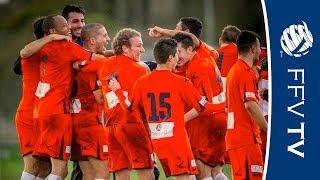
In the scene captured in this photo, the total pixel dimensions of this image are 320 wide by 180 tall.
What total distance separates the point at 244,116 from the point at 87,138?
1.57 metres

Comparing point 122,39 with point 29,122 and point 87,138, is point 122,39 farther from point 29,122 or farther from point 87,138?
point 29,122

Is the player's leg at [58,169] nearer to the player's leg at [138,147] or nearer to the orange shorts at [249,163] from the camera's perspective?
the player's leg at [138,147]

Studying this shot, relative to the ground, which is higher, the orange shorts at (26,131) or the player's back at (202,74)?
the player's back at (202,74)

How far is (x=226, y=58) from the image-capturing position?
49.6 ft

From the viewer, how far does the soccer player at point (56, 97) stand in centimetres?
1441

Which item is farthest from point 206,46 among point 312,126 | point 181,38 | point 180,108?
point 312,126

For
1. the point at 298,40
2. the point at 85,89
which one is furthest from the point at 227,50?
the point at 298,40

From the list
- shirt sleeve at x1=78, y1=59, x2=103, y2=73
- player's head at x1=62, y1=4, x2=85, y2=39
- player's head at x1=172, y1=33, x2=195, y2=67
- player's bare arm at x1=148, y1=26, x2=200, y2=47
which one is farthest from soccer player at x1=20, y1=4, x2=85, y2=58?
player's head at x1=172, y1=33, x2=195, y2=67

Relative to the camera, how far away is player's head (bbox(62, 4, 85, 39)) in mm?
14883

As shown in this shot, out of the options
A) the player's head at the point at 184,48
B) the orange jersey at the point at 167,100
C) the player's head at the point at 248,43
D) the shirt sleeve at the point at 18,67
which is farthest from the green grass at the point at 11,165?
the orange jersey at the point at 167,100

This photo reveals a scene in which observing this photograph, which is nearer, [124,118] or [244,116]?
[244,116]

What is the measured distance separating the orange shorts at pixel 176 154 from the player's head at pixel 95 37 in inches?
60.6

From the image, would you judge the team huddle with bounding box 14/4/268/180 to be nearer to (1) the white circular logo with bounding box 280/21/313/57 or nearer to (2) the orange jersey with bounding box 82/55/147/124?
(2) the orange jersey with bounding box 82/55/147/124

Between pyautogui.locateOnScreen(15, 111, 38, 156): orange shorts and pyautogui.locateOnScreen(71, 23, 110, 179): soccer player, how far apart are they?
0.38 meters
